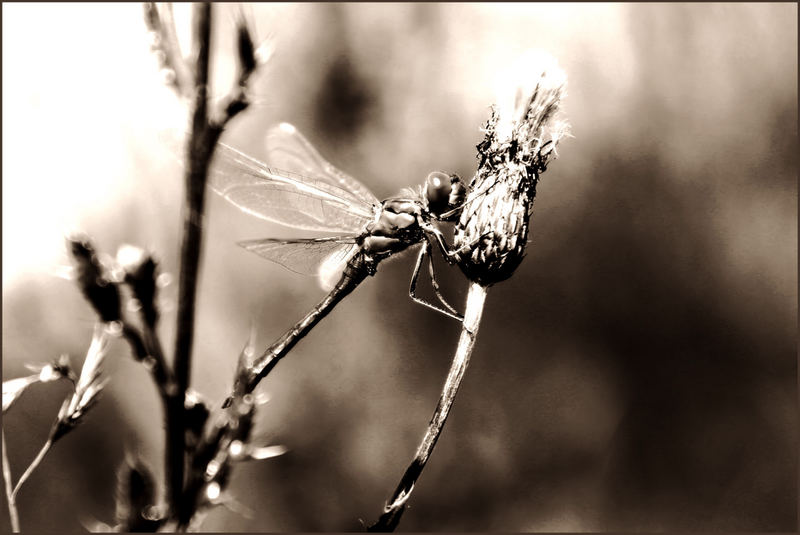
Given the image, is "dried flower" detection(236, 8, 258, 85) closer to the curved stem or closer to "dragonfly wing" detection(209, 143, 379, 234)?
the curved stem

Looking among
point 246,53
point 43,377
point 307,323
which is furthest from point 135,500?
point 307,323

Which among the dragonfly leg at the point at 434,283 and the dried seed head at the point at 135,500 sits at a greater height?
the dragonfly leg at the point at 434,283

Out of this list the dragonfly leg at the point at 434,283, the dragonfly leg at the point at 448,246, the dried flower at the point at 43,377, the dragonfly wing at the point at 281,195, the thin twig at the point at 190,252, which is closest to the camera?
the thin twig at the point at 190,252

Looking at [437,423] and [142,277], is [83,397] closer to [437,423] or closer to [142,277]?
[142,277]

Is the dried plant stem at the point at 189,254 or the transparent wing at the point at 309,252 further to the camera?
the transparent wing at the point at 309,252

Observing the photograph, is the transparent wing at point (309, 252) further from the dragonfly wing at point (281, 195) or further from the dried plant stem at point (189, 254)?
the dried plant stem at point (189, 254)

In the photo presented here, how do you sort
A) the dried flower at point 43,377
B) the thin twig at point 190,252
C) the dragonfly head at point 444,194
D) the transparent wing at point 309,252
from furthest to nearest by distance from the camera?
the transparent wing at point 309,252 → the dragonfly head at point 444,194 → the dried flower at point 43,377 → the thin twig at point 190,252

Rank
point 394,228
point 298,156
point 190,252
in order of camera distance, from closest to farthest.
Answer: point 190,252
point 394,228
point 298,156

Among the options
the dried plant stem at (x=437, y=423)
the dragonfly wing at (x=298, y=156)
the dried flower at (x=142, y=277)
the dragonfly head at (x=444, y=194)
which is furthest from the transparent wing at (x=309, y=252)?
the dried flower at (x=142, y=277)
